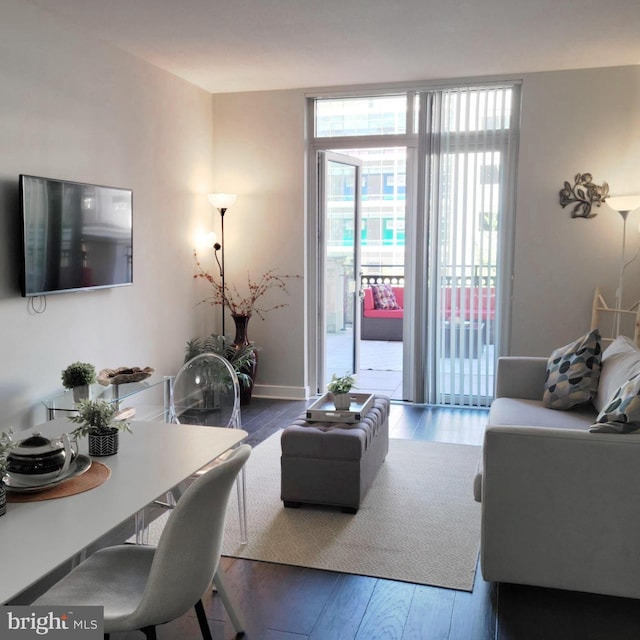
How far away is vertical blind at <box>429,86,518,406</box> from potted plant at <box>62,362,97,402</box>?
2.97 m

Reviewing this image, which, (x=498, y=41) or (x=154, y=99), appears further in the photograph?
(x=154, y=99)

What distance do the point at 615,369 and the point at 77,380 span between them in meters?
2.88

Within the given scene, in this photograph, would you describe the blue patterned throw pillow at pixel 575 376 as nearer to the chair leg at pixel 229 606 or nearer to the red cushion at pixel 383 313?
the chair leg at pixel 229 606

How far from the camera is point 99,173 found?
430 centimetres

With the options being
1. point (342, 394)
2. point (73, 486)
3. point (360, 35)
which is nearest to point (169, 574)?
point (73, 486)

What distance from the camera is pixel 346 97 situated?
5750 millimetres

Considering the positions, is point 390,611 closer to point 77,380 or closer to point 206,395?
point 206,395

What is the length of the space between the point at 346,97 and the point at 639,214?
2.54m

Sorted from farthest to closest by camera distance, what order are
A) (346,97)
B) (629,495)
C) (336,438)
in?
(346,97), (336,438), (629,495)

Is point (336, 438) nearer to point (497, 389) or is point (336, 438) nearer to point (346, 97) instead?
point (497, 389)

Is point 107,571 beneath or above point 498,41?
beneath

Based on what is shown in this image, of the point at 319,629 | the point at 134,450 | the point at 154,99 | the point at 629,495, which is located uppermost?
the point at 154,99

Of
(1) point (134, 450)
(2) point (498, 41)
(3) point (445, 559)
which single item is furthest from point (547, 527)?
(2) point (498, 41)

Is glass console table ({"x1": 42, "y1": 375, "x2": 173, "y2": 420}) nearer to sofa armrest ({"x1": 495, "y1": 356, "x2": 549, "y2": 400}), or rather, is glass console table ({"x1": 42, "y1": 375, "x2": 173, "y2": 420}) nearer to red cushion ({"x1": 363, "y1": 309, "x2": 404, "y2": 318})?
sofa armrest ({"x1": 495, "y1": 356, "x2": 549, "y2": 400})
